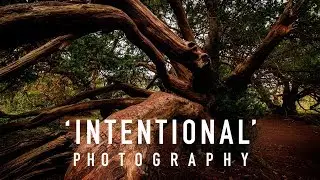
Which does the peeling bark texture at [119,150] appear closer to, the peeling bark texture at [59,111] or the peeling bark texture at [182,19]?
the peeling bark texture at [59,111]

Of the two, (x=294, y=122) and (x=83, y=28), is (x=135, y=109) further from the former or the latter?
A: (x=294, y=122)

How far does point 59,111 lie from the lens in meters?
5.69

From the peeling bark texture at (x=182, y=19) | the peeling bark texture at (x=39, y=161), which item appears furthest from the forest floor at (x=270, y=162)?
the peeling bark texture at (x=182, y=19)

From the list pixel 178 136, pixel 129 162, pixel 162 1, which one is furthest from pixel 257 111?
pixel 129 162

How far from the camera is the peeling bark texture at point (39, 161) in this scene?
13.8 feet

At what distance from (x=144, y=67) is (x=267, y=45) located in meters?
3.17

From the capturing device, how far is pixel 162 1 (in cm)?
791

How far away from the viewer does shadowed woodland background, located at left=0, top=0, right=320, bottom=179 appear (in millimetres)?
3443

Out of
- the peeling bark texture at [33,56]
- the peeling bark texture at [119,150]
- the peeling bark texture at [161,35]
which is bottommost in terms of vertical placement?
the peeling bark texture at [119,150]

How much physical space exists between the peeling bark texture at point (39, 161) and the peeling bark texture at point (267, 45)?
3556mm

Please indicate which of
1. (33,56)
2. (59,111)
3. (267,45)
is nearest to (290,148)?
(267,45)

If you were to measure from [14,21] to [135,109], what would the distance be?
5.83 ft

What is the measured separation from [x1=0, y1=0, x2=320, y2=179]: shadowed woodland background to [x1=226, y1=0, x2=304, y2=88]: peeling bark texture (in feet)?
0.07

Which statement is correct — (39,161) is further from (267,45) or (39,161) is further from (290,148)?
(290,148)
